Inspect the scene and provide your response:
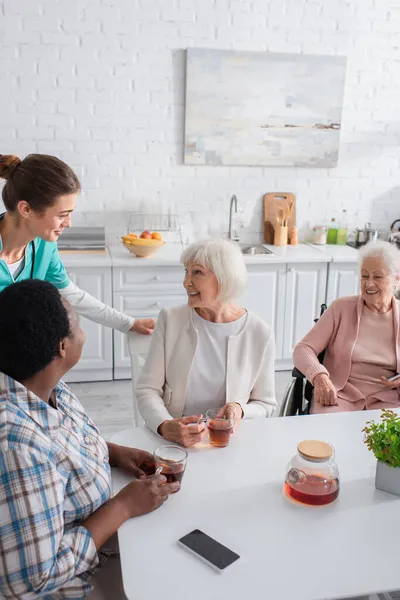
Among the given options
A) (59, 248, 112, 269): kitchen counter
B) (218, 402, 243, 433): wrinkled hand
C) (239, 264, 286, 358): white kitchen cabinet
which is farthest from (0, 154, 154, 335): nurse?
(239, 264, 286, 358): white kitchen cabinet

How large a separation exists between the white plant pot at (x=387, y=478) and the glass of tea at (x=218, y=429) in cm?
41

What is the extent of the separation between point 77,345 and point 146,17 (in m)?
3.25

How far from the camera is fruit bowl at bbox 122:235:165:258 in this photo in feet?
12.9

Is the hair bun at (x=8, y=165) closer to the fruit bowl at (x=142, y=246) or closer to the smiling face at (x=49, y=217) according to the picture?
the smiling face at (x=49, y=217)

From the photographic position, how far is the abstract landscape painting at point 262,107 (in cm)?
420

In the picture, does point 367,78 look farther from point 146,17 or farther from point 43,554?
point 43,554

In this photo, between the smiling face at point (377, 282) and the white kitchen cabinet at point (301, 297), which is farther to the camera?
the white kitchen cabinet at point (301, 297)

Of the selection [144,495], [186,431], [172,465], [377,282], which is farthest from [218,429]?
[377,282]

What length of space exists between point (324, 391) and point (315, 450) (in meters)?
0.85

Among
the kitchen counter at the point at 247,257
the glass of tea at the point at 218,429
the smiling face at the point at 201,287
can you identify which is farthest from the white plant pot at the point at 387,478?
the kitchen counter at the point at 247,257

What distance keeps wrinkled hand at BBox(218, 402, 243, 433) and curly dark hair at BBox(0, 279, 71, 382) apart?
2.15 ft

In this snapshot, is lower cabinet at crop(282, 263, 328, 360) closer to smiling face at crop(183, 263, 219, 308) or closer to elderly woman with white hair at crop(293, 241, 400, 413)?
elderly woman with white hair at crop(293, 241, 400, 413)

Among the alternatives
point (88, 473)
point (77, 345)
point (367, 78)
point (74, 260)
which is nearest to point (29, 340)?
point (77, 345)

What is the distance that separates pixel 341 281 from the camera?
4191 millimetres
